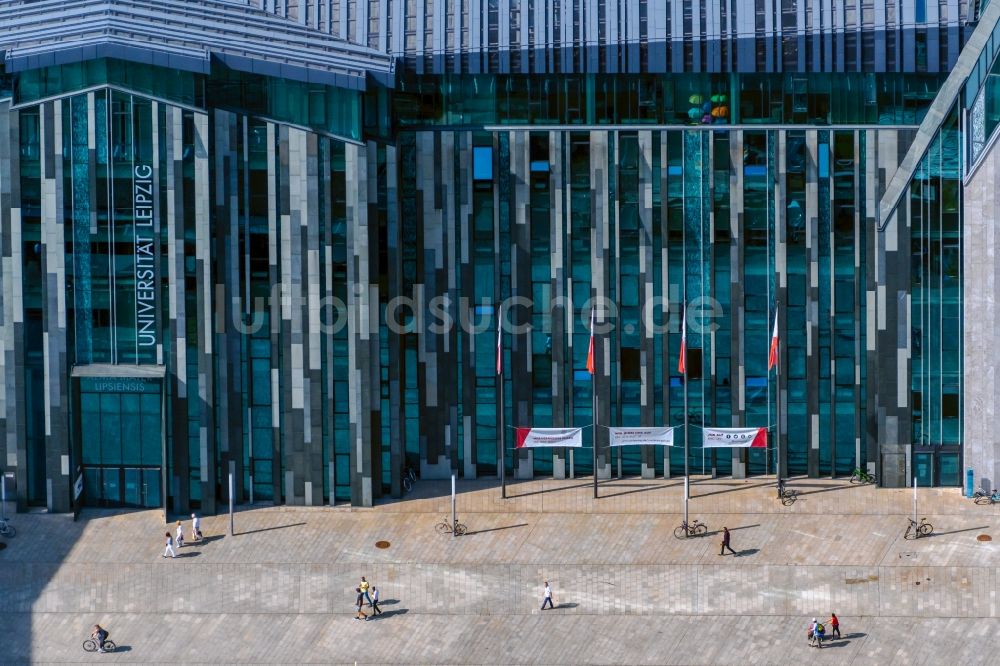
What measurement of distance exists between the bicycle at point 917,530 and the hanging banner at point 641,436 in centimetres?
1666

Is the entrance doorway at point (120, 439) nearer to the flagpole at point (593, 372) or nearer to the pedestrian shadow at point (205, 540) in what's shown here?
the pedestrian shadow at point (205, 540)

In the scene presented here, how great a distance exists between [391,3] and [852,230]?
111 feet

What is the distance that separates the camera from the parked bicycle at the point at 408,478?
152m

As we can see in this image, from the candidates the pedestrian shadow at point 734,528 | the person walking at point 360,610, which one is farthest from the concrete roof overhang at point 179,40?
the pedestrian shadow at point 734,528

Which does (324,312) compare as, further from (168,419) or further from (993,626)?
(993,626)

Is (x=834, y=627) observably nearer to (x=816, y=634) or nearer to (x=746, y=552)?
(x=816, y=634)

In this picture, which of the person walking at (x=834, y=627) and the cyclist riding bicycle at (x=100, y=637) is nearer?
the person walking at (x=834, y=627)

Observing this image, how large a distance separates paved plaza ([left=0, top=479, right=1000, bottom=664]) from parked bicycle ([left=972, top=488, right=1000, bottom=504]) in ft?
2.32

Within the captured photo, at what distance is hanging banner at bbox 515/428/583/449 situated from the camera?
15075cm

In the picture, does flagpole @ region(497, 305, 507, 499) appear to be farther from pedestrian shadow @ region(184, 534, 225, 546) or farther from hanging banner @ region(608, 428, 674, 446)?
pedestrian shadow @ region(184, 534, 225, 546)

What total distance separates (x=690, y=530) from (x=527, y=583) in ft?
37.9

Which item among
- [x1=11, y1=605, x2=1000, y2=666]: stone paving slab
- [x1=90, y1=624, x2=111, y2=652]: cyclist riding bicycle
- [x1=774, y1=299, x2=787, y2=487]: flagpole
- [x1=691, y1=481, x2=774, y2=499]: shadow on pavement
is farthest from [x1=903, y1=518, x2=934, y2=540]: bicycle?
[x1=90, y1=624, x2=111, y2=652]: cyclist riding bicycle

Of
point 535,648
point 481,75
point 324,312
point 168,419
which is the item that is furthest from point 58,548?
point 481,75

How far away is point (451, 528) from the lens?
145750 mm
